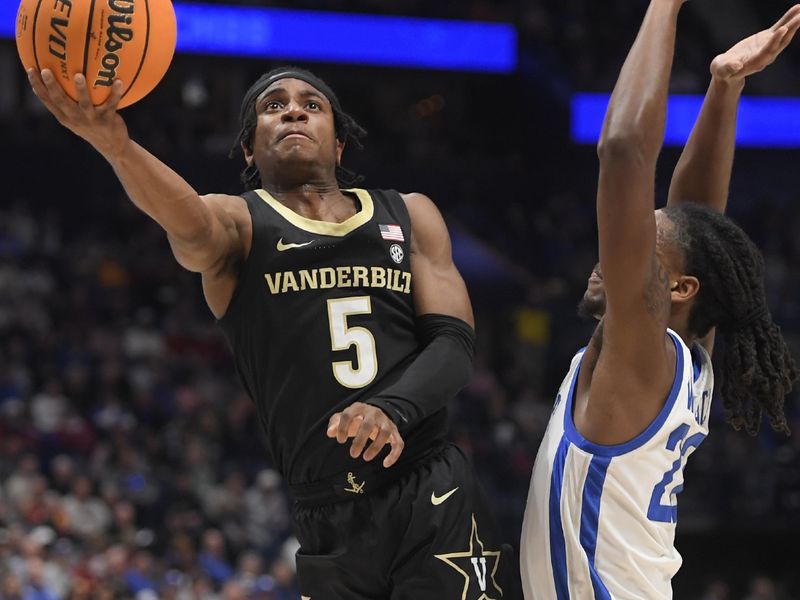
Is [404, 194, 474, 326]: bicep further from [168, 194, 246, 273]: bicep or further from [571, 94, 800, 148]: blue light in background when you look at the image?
[571, 94, 800, 148]: blue light in background

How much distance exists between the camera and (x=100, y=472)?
11.7 meters

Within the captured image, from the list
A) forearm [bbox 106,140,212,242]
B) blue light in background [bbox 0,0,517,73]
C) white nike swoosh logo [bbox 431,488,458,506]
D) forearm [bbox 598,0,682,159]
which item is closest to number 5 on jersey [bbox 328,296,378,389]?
white nike swoosh logo [bbox 431,488,458,506]

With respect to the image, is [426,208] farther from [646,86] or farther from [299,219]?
[646,86]

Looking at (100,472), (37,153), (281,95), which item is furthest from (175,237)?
(37,153)

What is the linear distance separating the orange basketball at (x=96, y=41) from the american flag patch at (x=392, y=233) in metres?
0.85

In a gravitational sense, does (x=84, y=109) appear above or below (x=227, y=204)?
above

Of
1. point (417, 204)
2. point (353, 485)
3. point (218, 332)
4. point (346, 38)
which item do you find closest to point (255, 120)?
point (417, 204)

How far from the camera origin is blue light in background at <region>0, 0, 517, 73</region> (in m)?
15.1

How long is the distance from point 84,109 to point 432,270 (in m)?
1.23

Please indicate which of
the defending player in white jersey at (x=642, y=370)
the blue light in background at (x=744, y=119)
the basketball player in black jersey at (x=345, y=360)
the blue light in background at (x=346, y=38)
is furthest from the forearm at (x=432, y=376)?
the blue light in background at (x=744, y=119)

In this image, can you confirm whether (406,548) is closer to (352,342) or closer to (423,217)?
(352,342)

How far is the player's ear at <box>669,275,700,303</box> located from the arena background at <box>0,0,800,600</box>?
612 centimetres

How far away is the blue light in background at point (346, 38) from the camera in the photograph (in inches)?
596

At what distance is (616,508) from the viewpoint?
318cm
